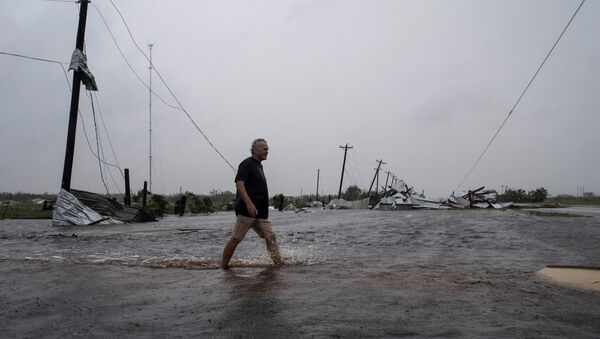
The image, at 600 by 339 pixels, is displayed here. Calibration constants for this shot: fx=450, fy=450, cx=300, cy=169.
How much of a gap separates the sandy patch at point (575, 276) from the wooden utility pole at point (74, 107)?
1789cm

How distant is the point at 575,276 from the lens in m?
5.42

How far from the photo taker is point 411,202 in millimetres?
47062

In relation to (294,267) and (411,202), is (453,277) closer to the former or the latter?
(294,267)

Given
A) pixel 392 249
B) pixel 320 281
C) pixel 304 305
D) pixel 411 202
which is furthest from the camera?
pixel 411 202

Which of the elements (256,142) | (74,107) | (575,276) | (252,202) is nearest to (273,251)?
(252,202)

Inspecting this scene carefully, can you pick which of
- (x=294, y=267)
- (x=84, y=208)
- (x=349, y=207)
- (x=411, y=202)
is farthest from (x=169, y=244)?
(x=349, y=207)

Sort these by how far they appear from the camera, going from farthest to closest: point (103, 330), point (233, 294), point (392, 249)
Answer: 1. point (392, 249)
2. point (233, 294)
3. point (103, 330)

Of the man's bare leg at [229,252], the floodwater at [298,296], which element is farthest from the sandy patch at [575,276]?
the man's bare leg at [229,252]

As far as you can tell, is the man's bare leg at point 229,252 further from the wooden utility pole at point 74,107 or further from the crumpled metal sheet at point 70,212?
the wooden utility pole at point 74,107

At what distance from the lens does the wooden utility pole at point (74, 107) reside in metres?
18.6

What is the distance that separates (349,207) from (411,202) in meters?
12.6

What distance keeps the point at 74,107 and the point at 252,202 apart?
617 inches

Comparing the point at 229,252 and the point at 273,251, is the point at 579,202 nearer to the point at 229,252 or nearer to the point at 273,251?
the point at 273,251

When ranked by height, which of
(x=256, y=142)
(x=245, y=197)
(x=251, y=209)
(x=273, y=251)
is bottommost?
(x=273, y=251)
